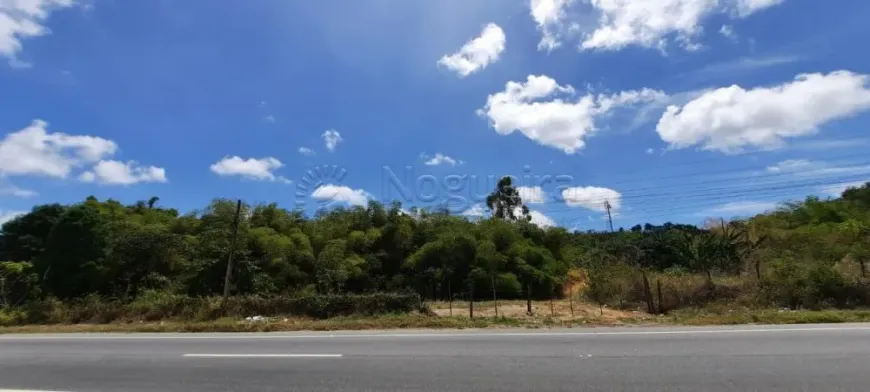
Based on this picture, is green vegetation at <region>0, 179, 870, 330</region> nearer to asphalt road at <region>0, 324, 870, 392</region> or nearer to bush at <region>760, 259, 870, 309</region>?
bush at <region>760, 259, 870, 309</region>

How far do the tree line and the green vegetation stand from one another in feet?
Result: 0.28

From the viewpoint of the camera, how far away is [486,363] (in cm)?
734

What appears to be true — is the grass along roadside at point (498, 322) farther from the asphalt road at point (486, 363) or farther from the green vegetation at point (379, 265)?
the asphalt road at point (486, 363)

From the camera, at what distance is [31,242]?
34.4 meters

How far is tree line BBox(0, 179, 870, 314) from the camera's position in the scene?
25609 millimetres

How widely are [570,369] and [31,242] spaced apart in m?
39.2

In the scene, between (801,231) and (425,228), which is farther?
(425,228)

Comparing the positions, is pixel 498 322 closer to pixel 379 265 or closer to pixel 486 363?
pixel 486 363

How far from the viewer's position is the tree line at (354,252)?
2561cm

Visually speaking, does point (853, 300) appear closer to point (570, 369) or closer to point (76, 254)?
point (570, 369)

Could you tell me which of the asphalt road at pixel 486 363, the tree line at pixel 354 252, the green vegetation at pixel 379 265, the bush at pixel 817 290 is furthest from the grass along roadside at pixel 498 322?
the tree line at pixel 354 252

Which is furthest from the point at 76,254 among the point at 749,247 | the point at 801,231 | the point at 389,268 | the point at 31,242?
the point at 801,231

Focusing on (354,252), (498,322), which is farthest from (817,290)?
(354,252)

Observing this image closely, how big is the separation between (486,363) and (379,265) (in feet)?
83.9
